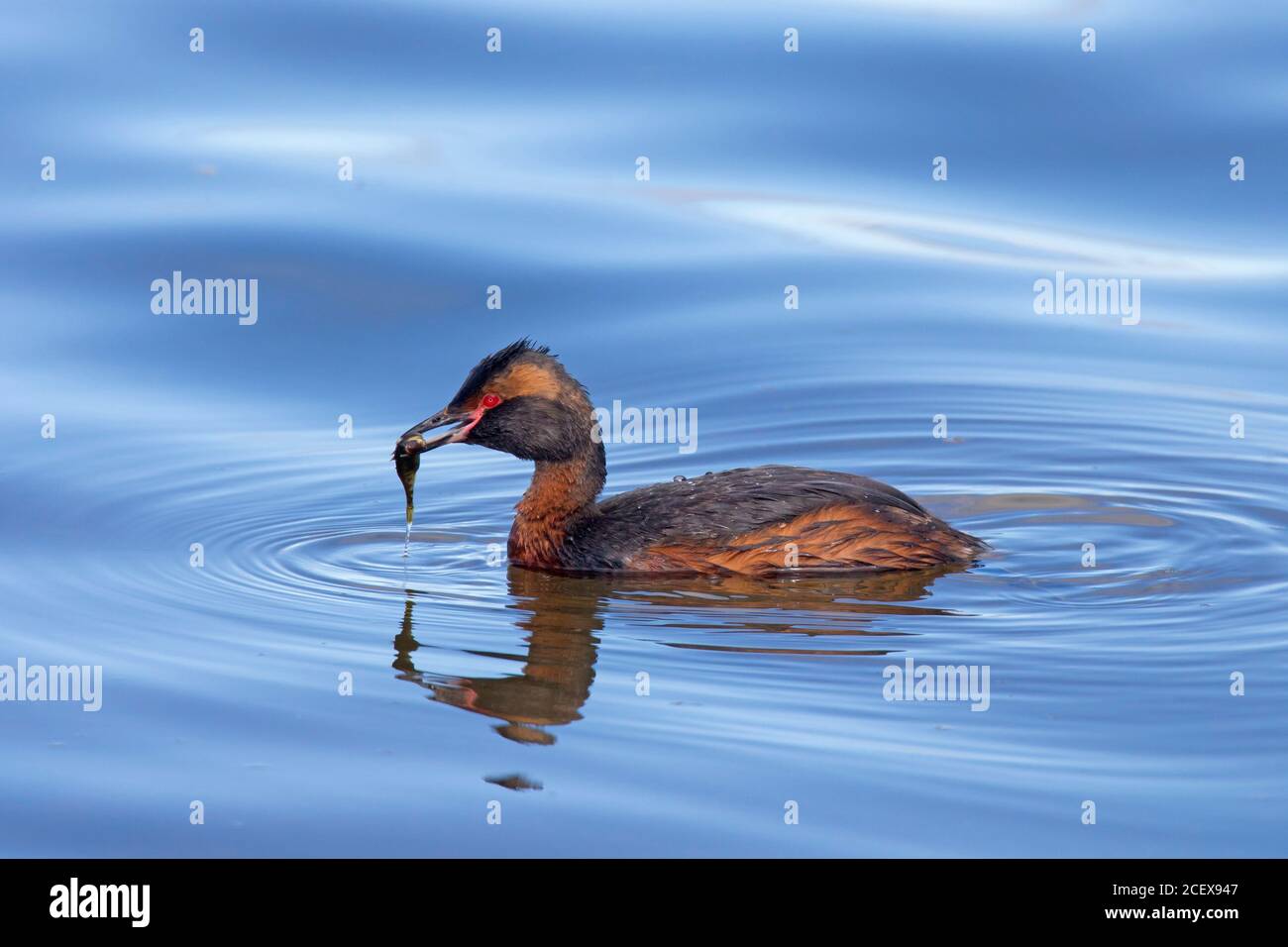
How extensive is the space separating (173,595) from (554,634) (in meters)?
2.06

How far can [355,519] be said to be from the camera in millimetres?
11867

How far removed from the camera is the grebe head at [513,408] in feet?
36.7

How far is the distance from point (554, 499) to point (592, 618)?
1466 millimetres

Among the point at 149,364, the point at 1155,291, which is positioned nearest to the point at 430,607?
the point at 149,364

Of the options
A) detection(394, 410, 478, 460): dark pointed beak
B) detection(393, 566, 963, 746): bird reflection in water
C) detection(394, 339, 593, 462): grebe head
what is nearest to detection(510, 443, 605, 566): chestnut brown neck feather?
detection(394, 339, 593, 462): grebe head

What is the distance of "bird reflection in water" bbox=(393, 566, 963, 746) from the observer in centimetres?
A: 877

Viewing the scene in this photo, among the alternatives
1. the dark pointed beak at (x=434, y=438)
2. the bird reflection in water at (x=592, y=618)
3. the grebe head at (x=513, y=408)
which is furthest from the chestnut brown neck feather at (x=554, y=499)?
the dark pointed beak at (x=434, y=438)

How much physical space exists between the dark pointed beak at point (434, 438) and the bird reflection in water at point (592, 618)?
2.66 feet

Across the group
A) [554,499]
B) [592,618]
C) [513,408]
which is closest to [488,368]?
[513,408]

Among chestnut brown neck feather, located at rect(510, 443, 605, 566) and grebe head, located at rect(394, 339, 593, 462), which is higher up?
grebe head, located at rect(394, 339, 593, 462)

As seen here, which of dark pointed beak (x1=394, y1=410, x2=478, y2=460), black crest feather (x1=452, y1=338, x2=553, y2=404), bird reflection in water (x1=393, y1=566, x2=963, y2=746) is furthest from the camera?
black crest feather (x1=452, y1=338, x2=553, y2=404)

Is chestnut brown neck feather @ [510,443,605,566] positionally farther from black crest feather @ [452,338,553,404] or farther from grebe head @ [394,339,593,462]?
black crest feather @ [452,338,553,404]

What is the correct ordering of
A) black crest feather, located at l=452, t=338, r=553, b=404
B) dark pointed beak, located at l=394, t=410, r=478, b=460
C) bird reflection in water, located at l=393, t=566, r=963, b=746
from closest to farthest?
1. bird reflection in water, located at l=393, t=566, r=963, b=746
2. dark pointed beak, located at l=394, t=410, r=478, b=460
3. black crest feather, located at l=452, t=338, r=553, b=404

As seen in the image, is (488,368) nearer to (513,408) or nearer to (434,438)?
(513,408)
